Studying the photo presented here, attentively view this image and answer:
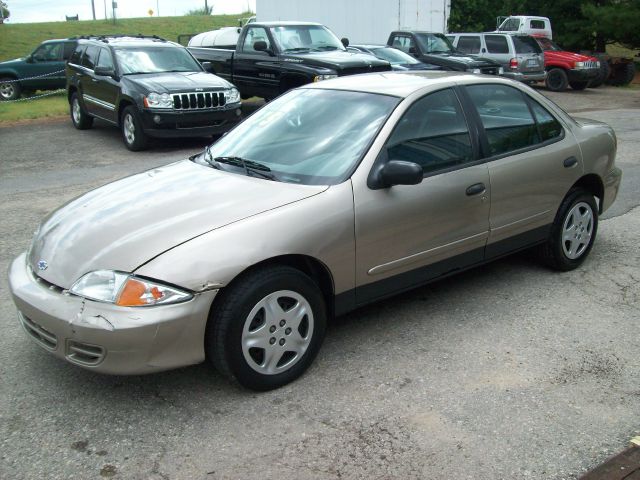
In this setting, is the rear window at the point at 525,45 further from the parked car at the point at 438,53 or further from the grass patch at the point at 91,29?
the grass patch at the point at 91,29

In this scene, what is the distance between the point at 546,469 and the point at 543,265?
269 cm

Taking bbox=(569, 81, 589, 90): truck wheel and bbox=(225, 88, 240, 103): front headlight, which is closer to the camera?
bbox=(225, 88, 240, 103): front headlight

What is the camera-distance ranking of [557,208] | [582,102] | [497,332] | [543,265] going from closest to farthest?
[497,332] < [557,208] < [543,265] < [582,102]

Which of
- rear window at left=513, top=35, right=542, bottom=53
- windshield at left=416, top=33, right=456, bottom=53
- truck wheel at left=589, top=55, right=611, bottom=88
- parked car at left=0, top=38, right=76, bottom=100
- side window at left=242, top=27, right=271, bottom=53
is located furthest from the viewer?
truck wheel at left=589, top=55, right=611, bottom=88

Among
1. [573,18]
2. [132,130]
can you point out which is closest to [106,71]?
[132,130]

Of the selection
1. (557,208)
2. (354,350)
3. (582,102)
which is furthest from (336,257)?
(582,102)

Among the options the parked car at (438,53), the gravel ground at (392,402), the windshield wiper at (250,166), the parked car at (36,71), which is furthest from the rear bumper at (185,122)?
the parked car at (36,71)

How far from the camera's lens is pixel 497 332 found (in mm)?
4227

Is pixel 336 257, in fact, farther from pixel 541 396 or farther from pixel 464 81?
pixel 464 81

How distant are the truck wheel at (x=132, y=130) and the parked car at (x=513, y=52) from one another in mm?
12625

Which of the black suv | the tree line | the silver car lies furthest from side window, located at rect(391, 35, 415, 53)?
the silver car

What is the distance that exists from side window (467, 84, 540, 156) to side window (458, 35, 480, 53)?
17045mm

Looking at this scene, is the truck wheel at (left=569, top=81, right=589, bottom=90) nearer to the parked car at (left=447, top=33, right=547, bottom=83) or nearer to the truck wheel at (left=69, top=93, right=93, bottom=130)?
the parked car at (left=447, top=33, right=547, bottom=83)

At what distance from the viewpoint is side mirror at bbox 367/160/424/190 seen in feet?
12.3
